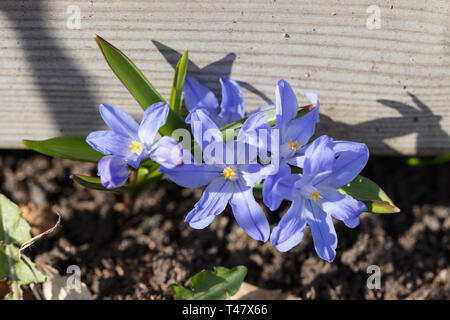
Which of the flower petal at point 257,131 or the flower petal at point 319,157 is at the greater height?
the flower petal at point 257,131

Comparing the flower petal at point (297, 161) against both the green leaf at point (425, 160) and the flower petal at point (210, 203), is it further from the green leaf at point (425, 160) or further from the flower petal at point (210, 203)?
the green leaf at point (425, 160)

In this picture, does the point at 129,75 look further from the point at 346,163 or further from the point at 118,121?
the point at 346,163

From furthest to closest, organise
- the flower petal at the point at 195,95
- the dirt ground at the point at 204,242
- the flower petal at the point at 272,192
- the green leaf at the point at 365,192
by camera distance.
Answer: the dirt ground at the point at 204,242 → the flower petal at the point at 195,95 → the green leaf at the point at 365,192 → the flower petal at the point at 272,192

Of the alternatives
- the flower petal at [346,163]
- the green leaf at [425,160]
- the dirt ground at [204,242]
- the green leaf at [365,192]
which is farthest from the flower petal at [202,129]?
the green leaf at [425,160]

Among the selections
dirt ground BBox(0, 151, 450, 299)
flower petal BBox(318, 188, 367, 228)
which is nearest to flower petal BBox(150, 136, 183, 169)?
flower petal BBox(318, 188, 367, 228)

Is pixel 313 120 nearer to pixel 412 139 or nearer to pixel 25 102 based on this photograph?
pixel 412 139

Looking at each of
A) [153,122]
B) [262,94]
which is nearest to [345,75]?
[262,94]
